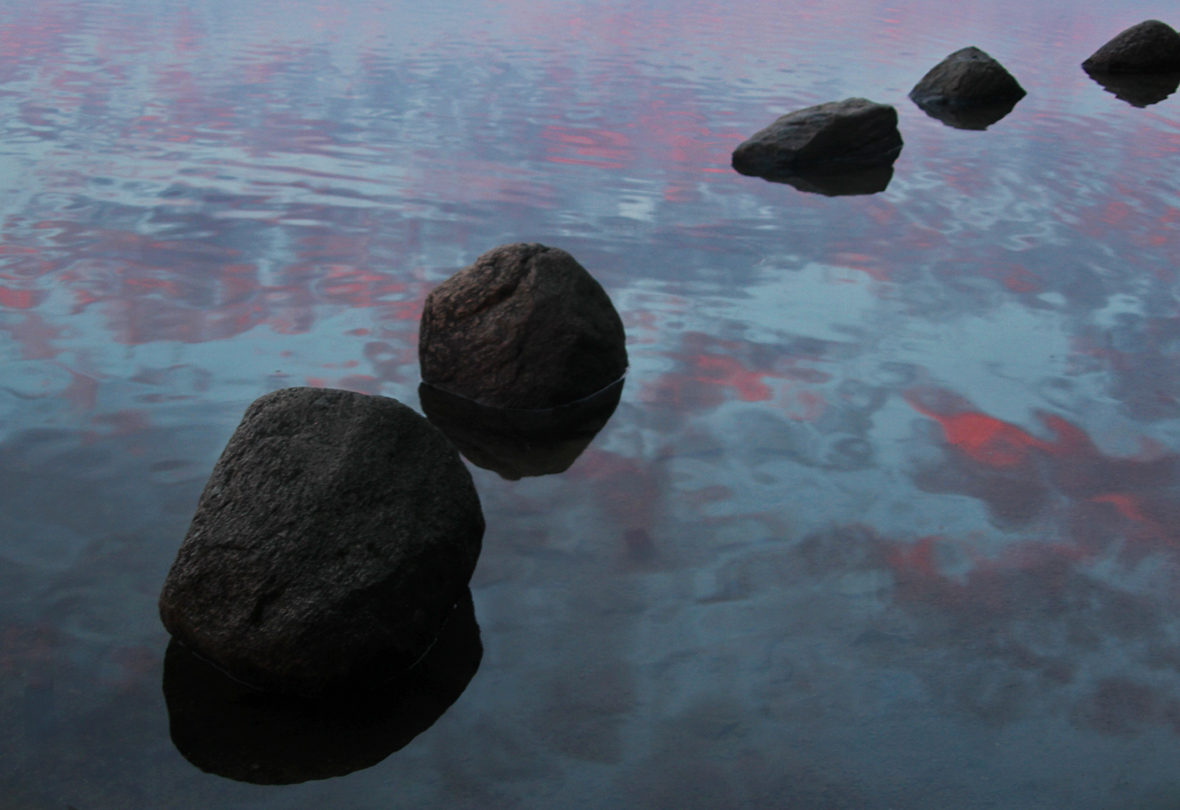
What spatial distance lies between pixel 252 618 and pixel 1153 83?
818 inches

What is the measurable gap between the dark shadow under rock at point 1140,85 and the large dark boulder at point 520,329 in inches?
576

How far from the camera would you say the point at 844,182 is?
1183cm

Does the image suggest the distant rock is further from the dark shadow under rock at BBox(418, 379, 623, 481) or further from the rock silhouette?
the dark shadow under rock at BBox(418, 379, 623, 481)

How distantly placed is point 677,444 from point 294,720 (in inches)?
Answer: 113

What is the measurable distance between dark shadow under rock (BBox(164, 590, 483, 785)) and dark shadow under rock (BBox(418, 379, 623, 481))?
5.82 ft

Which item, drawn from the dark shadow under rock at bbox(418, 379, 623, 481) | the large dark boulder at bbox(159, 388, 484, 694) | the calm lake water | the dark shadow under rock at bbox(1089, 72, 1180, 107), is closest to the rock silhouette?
the dark shadow under rock at bbox(1089, 72, 1180, 107)

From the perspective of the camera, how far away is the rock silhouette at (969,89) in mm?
16406

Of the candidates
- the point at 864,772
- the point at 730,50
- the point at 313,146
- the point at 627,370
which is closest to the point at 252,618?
the point at 864,772

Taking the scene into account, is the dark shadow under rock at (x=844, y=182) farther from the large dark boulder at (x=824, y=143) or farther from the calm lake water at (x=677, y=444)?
the calm lake water at (x=677, y=444)

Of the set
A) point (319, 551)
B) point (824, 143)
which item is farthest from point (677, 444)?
point (824, 143)

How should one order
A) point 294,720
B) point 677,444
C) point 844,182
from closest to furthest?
1. point 294,720
2. point 677,444
3. point 844,182

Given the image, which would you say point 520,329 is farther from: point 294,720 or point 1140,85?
point 1140,85

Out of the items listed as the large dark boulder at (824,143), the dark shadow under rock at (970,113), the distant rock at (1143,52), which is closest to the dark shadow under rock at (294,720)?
the large dark boulder at (824,143)

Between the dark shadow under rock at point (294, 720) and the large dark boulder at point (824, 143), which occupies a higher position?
the large dark boulder at point (824, 143)
